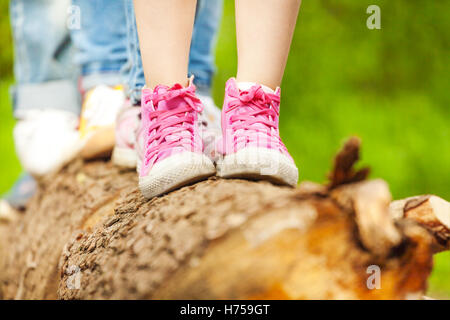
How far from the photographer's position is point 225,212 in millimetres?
612

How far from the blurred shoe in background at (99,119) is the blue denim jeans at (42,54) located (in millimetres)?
187

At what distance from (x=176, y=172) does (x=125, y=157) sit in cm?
39

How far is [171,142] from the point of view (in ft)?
2.62

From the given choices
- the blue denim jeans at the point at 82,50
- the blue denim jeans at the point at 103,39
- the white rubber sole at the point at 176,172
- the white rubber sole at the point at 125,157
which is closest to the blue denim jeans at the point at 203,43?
the blue denim jeans at the point at 82,50

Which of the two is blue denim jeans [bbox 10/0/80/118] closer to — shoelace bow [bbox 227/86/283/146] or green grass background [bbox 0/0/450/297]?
shoelace bow [bbox 227/86/283/146]

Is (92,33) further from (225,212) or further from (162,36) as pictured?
(225,212)

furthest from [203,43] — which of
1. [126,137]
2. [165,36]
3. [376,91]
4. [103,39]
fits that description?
[376,91]

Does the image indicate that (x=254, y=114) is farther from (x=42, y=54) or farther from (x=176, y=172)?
(x=42, y=54)

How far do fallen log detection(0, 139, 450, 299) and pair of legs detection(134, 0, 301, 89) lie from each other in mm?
227

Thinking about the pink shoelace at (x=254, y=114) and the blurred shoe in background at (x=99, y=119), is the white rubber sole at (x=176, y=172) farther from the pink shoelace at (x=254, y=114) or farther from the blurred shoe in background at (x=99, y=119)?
the blurred shoe in background at (x=99, y=119)

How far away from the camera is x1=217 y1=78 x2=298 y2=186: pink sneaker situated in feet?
2.41

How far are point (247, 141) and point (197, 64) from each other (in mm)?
608
